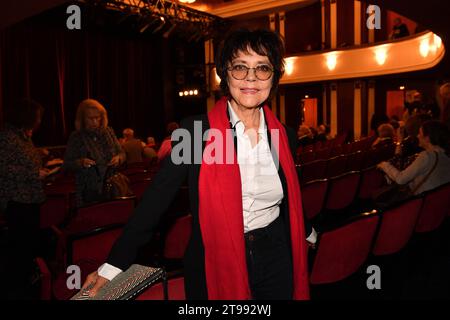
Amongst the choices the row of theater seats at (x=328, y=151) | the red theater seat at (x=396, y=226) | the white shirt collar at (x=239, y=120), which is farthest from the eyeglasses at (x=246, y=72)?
the row of theater seats at (x=328, y=151)

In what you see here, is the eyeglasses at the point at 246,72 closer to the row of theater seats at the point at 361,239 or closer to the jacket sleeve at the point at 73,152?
the row of theater seats at the point at 361,239

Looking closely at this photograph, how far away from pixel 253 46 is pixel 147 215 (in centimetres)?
71

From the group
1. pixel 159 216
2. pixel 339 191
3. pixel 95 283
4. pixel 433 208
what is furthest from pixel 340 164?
pixel 95 283

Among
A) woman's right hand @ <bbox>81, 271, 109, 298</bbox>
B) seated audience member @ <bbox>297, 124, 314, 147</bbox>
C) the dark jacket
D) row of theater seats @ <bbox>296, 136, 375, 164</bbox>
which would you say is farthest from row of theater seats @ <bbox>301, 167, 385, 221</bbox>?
seated audience member @ <bbox>297, 124, 314, 147</bbox>

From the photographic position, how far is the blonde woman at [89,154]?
10.6ft

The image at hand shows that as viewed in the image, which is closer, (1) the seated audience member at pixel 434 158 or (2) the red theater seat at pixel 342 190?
(1) the seated audience member at pixel 434 158

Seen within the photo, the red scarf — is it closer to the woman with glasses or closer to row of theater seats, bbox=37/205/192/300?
the woman with glasses

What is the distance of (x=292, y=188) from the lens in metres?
1.47

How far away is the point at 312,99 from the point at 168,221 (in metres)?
13.6

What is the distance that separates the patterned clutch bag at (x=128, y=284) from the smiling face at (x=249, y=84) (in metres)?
0.66

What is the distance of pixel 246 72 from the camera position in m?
1.38

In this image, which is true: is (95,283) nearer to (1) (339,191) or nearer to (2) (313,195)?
(2) (313,195)
